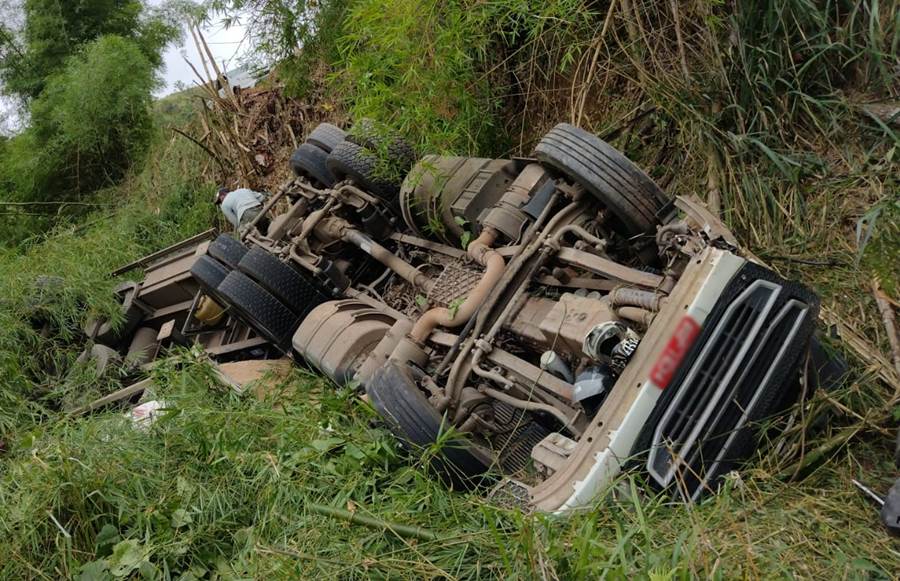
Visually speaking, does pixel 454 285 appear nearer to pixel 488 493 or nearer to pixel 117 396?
pixel 488 493

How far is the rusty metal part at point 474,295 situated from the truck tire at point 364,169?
120 cm

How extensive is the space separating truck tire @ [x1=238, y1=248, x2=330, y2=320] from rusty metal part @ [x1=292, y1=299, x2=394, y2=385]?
295mm

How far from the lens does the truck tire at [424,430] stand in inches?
115

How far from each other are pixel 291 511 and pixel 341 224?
7.66 feet

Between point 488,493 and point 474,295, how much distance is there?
36.3 inches

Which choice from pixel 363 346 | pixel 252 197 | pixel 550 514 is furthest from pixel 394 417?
pixel 252 197

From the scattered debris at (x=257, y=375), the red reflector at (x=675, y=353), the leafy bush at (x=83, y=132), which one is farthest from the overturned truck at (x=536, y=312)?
the leafy bush at (x=83, y=132)

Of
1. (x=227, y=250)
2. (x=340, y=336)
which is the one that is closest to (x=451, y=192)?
(x=340, y=336)

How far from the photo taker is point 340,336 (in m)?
4.10

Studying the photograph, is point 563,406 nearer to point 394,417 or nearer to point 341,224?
point 394,417

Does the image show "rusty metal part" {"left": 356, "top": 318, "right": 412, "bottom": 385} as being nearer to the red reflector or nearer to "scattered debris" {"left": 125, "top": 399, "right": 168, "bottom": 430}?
"scattered debris" {"left": 125, "top": 399, "right": 168, "bottom": 430}

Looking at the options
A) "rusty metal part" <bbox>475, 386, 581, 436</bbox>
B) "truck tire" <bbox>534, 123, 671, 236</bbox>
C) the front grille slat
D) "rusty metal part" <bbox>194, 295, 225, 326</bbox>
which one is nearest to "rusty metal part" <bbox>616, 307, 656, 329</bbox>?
the front grille slat

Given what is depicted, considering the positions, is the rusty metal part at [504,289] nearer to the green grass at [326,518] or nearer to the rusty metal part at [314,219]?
the green grass at [326,518]

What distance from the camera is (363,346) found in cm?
405
